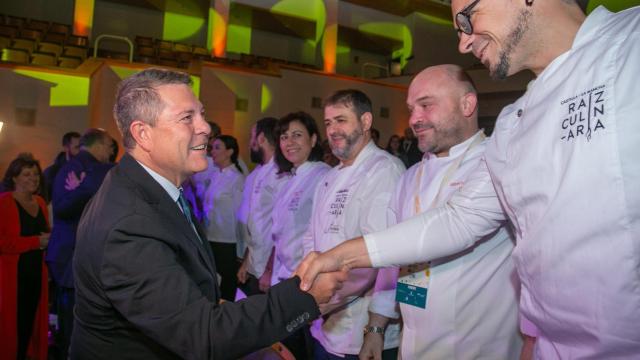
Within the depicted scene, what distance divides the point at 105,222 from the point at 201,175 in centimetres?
384

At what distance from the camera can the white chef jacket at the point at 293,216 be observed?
121 inches

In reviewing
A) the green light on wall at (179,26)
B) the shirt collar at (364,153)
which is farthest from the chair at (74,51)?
the shirt collar at (364,153)

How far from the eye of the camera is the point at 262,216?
3.88 meters

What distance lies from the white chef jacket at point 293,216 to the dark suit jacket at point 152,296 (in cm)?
165

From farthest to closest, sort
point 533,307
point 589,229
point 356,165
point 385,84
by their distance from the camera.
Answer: point 385,84 → point 356,165 → point 533,307 → point 589,229

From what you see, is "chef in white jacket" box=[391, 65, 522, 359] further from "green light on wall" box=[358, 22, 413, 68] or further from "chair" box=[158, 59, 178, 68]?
"green light on wall" box=[358, 22, 413, 68]

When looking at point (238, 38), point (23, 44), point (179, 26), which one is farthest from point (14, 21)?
point (238, 38)

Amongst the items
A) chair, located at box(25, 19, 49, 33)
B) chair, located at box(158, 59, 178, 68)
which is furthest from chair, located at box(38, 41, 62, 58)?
chair, located at box(158, 59, 178, 68)

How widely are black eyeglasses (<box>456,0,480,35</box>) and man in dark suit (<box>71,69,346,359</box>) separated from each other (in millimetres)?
907

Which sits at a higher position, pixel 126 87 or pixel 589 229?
pixel 126 87

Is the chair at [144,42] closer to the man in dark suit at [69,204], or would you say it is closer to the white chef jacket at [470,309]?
the man in dark suit at [69,204]

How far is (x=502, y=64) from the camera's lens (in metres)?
1.29

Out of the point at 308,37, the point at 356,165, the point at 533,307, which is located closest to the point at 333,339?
the point at 356,165

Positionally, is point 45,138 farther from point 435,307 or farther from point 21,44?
point 435,307
